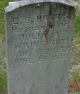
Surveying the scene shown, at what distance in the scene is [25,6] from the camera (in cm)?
339

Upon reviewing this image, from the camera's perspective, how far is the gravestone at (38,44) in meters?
3.46

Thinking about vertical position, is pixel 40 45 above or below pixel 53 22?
below

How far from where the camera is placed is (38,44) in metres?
3.67

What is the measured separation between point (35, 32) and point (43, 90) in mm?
800

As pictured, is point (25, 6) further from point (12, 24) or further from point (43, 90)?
point (43, 90)

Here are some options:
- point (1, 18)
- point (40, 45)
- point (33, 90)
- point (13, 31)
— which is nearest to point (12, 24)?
point (13, 31)

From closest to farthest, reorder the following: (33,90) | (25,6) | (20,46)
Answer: (25,6) → (20,46) → (33,90)

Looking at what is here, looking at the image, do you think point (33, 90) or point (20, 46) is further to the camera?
point (33, 90)

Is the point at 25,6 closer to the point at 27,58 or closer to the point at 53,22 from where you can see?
the point at 53,22

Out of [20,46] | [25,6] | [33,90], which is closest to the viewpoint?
[25,6]

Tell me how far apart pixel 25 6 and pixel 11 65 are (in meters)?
0.70

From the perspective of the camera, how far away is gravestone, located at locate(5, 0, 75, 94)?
3461 mm

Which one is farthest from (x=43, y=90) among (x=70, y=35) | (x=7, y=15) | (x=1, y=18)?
(x=1, y=18)

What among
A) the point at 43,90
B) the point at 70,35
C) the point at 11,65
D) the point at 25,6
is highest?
the point at 25,6
